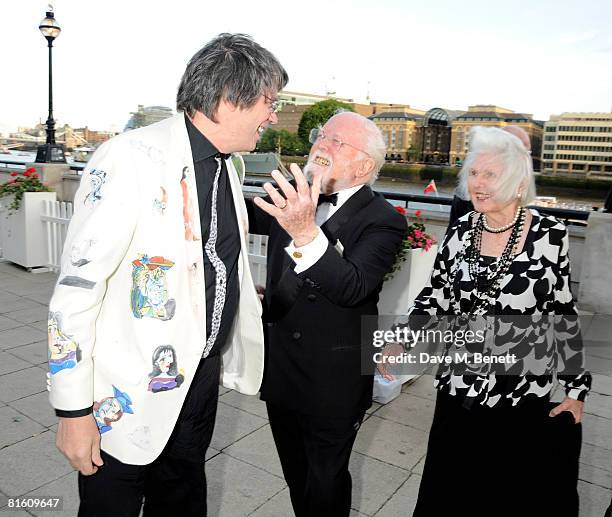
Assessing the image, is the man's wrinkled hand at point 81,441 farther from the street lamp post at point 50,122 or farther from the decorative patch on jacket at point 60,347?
the street lamp post at point 50,122

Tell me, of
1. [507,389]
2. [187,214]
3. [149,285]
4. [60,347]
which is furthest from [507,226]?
[60,347]

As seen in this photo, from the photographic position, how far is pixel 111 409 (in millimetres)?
1629

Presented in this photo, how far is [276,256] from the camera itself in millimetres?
2287

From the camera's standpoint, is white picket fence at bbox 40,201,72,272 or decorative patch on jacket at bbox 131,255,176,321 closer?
decorative patch on jacket at bbox 131,255,176,321

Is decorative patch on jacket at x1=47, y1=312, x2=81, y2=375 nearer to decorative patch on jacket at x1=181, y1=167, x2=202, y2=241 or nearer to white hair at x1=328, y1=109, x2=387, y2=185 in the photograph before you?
decorative patch on jacket at x1=181, y1=167, x2=202, y2=241

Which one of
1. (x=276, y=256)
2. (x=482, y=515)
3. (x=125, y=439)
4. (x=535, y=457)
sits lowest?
(x=482, y=515)

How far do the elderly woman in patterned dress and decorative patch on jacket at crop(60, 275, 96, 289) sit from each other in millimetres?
1569

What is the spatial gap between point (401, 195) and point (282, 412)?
6633mm

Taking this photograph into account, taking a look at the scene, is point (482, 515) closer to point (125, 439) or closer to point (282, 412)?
point (282, 412)

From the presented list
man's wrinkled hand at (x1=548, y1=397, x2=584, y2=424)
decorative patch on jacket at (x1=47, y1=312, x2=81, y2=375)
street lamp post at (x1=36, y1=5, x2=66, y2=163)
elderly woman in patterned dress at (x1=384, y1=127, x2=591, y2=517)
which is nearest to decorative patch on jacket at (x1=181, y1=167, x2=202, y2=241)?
decorative patch on jacket at (x1=47, y1=312, x2=81, y2=375)

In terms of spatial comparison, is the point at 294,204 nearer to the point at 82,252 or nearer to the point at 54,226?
the point at 82,252

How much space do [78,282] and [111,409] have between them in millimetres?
440

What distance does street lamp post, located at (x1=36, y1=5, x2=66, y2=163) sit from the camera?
13305 mm

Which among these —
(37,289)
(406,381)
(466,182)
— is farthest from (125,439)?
(37,289)
